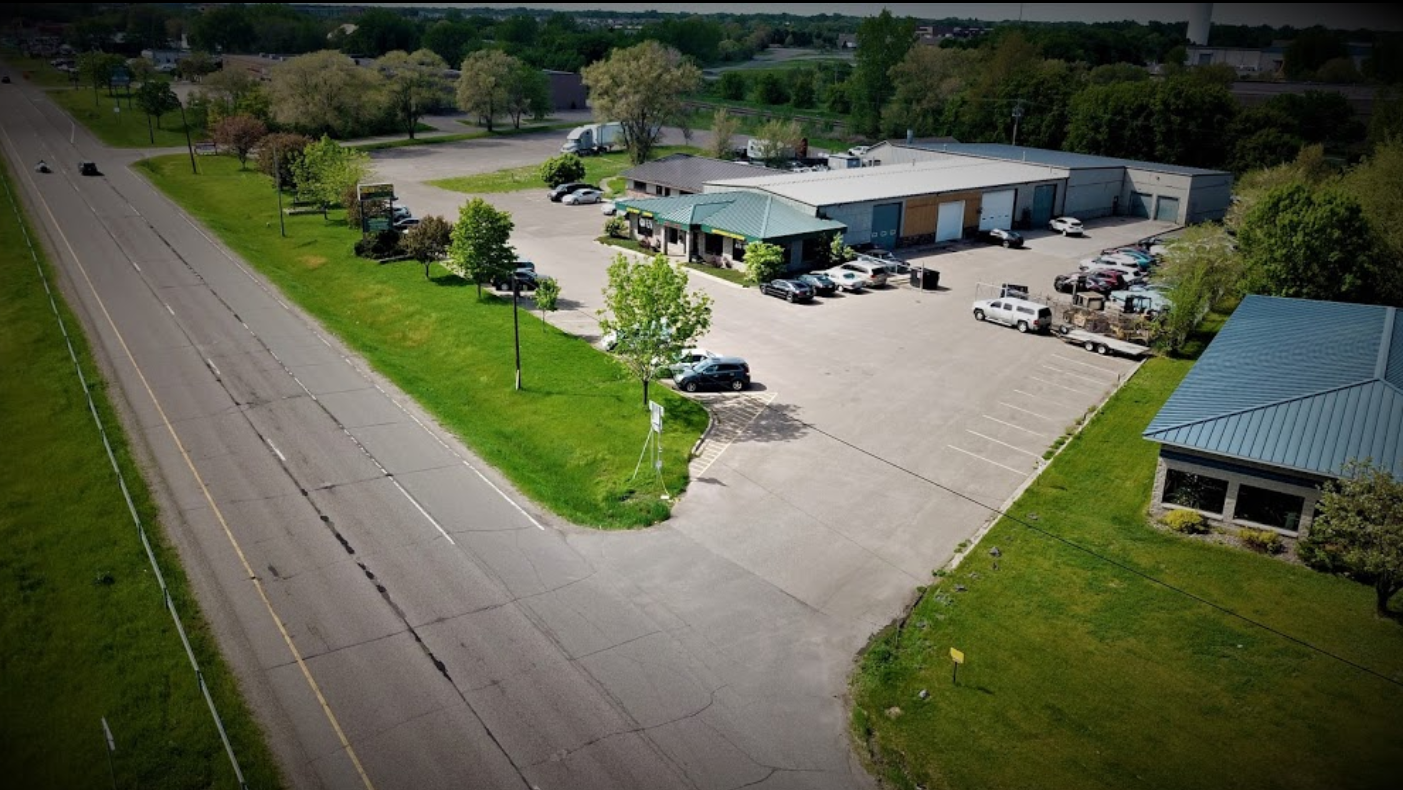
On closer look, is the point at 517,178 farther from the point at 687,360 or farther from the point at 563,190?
the point at 687,360

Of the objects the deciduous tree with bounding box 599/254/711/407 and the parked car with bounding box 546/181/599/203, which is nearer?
the deciduous tree with bounding box 599/254/711/407

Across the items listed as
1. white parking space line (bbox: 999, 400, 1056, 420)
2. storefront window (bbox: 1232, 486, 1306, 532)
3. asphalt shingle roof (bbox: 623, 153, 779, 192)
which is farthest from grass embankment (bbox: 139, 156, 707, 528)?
asphalt shingle roof (bbox: 623, 153, 779, 192)

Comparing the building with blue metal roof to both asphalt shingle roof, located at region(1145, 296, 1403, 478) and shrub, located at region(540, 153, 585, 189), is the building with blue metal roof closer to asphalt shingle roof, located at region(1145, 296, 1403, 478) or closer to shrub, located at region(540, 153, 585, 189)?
asphalt shingle roof, located at region(1145, 296, 1403, 478)

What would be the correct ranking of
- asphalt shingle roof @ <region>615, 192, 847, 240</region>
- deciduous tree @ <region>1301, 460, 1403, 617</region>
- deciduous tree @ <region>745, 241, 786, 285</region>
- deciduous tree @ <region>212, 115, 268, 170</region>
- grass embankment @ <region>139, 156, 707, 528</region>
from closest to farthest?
deciduous tree @ <region>1301, 460, 1403, 617</region>, grass embankment @ <region>139, 156, 707, 528</region>, deciduous tree @ <region>745, 241, 786, 285</region>, asphalt shingle roof @ <region>615, 192, 847, 240</region>, deciduous tree @ <region>212, 115, 268, 170</region>

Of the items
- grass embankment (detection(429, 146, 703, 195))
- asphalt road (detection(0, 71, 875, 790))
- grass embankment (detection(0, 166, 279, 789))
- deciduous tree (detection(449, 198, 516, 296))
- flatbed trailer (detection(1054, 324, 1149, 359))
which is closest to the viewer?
grass embankment (detection(0, 166, 279, 789))

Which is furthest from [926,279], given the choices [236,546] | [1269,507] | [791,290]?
[236,546]

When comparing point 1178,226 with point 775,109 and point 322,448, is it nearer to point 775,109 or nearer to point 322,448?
point 322,448
